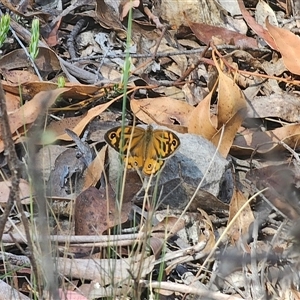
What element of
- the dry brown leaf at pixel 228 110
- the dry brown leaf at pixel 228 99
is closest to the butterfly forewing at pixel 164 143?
the dry brown leaf at pixel 228 110

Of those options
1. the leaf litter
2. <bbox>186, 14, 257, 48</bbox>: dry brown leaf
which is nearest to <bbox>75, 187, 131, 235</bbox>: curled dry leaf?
the leaf litter

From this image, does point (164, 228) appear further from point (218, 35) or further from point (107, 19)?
point (107, 19)

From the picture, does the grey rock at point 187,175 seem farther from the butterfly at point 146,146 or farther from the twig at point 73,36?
the twig at point 73,36

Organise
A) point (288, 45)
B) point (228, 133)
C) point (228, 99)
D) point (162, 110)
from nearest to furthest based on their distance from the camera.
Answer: point (228, 133), point (228, 99), point (162, 110), point (288, 45)

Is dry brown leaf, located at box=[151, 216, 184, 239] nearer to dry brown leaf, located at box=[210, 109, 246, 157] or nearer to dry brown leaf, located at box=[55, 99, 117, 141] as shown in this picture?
Answer: dry brown leaf, located at box=[210, 109, 246, 157]

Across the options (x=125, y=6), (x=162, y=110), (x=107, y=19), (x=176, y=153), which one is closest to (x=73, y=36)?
(x=107, y=19)

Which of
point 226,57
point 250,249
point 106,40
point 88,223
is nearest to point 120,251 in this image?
point 88,223
